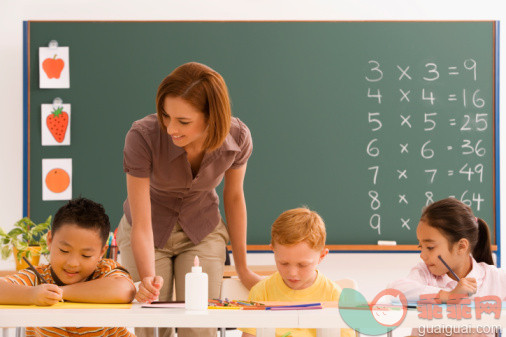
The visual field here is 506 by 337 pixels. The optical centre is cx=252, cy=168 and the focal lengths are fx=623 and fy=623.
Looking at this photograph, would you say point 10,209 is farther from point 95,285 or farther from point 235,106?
point 95,285

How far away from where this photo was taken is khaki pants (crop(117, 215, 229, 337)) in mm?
2166

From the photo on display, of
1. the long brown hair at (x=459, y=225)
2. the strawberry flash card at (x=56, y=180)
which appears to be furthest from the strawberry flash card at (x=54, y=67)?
the long brown hair at (x=459, y=225)

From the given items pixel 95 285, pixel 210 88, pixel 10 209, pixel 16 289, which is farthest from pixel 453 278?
pixel 10 209

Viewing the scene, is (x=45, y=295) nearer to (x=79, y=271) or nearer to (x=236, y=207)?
(x=79, y=271)

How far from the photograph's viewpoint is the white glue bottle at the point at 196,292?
→ 1467mm

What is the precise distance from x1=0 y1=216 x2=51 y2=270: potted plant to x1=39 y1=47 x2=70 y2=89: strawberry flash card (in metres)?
0.80

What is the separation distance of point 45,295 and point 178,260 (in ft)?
2.35

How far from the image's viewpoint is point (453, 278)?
1.94m

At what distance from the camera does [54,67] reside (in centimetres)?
362

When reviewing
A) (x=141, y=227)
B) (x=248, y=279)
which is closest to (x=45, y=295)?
(x=141, y=227)

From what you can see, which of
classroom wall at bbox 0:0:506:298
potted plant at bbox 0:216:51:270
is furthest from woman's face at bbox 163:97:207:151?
classroom wall at bbox 0:0:506:298
